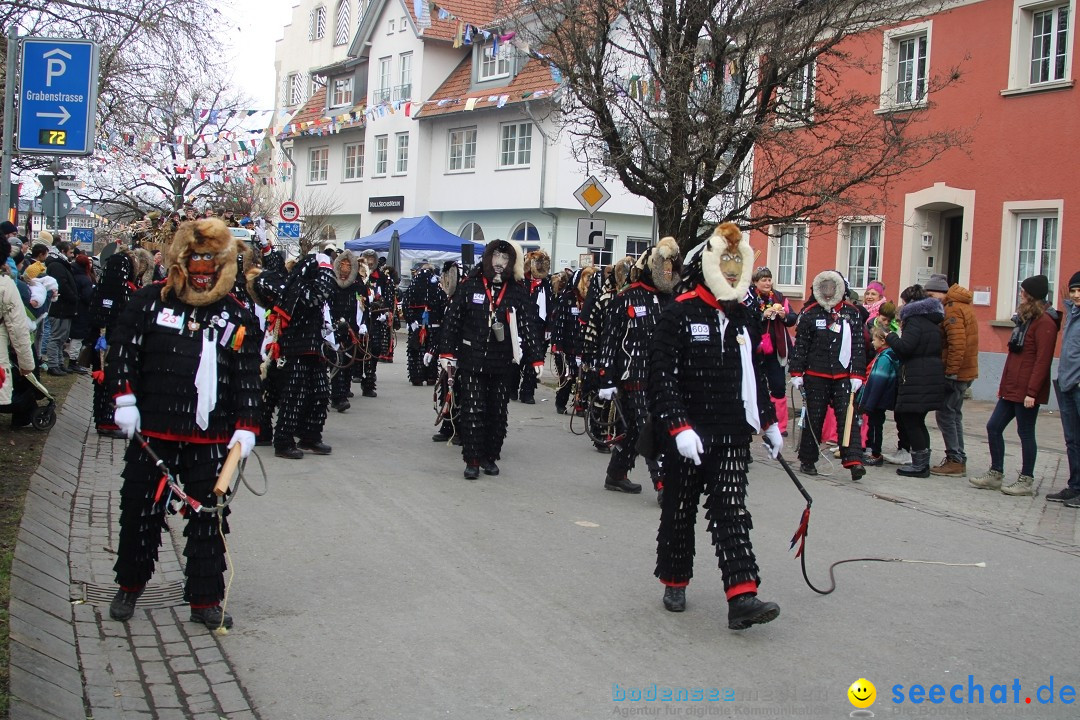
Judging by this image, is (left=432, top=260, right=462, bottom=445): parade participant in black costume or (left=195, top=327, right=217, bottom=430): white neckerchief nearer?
(left=195, top=327, right=217, bottom=430): white neckerchief

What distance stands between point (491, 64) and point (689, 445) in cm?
3478

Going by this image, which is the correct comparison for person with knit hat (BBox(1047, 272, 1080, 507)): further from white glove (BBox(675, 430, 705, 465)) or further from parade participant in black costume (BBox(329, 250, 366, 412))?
parade participant in black costume (BBox(329, 250, 366, 412))

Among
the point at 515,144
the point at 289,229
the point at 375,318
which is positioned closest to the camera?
the point at 375,318

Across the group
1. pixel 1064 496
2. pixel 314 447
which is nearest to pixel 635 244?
pixel 314 447

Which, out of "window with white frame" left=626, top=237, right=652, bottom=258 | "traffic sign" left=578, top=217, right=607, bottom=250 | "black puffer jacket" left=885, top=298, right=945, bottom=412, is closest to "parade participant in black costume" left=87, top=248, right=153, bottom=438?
"black puffer jacket" left=885, top=298, right=945, bottom=412

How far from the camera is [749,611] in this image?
528 centimetres

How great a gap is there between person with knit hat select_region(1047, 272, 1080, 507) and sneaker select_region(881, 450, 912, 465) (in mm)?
2194

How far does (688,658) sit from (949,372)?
6.79 meters

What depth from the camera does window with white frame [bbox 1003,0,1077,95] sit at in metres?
17.3

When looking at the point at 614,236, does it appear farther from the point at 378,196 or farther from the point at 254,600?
the point at 254,600

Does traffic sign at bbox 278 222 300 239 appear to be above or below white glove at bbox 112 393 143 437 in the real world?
above

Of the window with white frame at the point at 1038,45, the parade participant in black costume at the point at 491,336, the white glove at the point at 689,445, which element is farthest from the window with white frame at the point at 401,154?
the white glove at the point at 689,445

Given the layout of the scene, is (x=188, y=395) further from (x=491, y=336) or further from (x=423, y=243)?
(x=423, y=243)

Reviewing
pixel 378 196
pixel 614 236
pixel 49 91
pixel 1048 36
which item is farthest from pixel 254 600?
pixel 378 196
